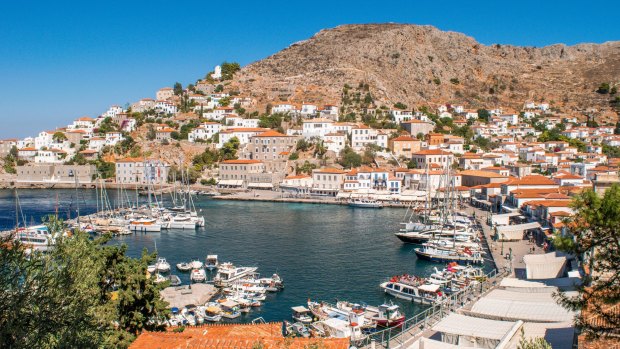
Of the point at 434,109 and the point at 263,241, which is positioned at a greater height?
the point at 434,109

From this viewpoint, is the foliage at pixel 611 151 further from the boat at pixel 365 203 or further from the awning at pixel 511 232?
the awning at pixel 511 232

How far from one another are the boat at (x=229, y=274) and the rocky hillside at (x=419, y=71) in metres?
52.8

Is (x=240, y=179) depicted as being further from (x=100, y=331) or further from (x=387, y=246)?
(x=100, y=331)

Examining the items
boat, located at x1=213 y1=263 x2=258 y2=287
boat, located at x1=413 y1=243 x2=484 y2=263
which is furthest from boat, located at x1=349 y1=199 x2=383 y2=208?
boat, located at x1=213 y1=263 x2=258 y2=287

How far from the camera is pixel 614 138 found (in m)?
62.0

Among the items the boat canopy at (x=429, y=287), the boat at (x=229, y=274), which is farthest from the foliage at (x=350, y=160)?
the boat canopy at (x=429, y=287)

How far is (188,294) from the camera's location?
19656 millimetres

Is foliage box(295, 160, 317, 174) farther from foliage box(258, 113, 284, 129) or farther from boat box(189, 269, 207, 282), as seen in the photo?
boat box(189, 269, 207, 282)

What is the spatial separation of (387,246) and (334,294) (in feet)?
29.7

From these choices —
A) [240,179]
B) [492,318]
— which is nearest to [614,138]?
[240,179]

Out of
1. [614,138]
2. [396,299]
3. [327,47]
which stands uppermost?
[327,47]

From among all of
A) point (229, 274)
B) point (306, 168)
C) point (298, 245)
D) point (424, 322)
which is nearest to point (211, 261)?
point (229, 274)

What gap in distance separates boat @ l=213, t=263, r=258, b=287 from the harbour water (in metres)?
1.07

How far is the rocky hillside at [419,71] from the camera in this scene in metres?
80.1
